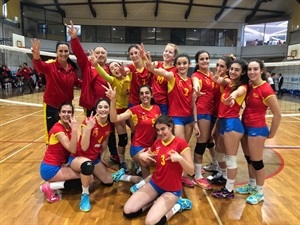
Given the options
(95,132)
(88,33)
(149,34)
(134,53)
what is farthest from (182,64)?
(88,33)

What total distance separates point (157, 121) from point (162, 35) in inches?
846

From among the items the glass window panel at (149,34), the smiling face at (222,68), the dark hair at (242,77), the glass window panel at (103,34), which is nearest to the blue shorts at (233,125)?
the dark hair at (242,77)

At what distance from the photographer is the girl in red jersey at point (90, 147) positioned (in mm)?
2953

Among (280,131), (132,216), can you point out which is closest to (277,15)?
(280,131)

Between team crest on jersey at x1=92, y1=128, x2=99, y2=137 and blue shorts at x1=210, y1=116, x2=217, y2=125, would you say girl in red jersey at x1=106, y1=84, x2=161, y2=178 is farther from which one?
blue shorts at x1=210, y1=116, x2=217, y2=125

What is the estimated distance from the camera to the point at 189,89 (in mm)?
3348

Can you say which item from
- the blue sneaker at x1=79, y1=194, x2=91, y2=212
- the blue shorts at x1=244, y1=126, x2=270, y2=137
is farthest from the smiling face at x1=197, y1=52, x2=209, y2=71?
the blue sneaker at x1=79, y1=194, x2=91, y2=212

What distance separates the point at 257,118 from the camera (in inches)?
118

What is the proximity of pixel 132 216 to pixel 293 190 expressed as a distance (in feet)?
7.22

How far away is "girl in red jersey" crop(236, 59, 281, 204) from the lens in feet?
9.54

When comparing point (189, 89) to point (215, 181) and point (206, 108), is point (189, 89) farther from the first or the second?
point (215, 181)

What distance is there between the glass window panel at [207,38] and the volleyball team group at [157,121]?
20.7 metres

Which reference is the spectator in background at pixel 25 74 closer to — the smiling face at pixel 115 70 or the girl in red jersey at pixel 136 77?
the smiling face at pixel 115 70

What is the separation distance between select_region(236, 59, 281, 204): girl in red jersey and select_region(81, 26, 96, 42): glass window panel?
70.8 ft
